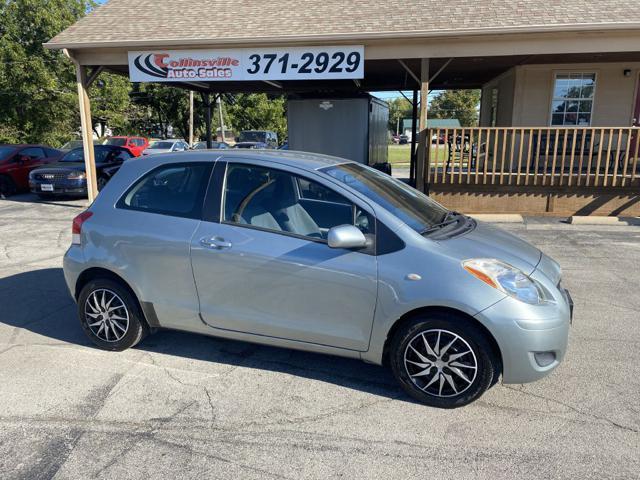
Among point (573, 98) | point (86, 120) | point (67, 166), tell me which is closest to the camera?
point (86, 120)

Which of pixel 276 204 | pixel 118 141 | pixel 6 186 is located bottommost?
pixel 6 186

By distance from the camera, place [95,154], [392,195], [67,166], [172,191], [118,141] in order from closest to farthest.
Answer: [392,195] < [172,191] < [67,166] < [95,154] < [118,141]

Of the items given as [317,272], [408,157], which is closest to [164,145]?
[408,157]

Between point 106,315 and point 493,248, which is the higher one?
point 493,248

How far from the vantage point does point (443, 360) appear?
3.19 m

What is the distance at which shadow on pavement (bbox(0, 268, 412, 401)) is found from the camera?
145 inches

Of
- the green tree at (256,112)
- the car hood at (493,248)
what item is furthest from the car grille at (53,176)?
the green tree at (256,112)

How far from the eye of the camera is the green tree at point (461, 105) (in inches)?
2095

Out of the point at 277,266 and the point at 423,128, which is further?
the point at 423,128

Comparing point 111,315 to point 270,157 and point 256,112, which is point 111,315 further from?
point 256,112

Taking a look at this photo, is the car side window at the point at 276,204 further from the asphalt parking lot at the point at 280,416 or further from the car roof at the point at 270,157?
the asphalt parking lot at the point at 280,416

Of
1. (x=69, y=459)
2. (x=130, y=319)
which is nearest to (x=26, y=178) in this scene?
(x=130, y=319)

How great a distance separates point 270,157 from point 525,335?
7.21 feet

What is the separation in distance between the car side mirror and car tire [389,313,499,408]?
0.64m
